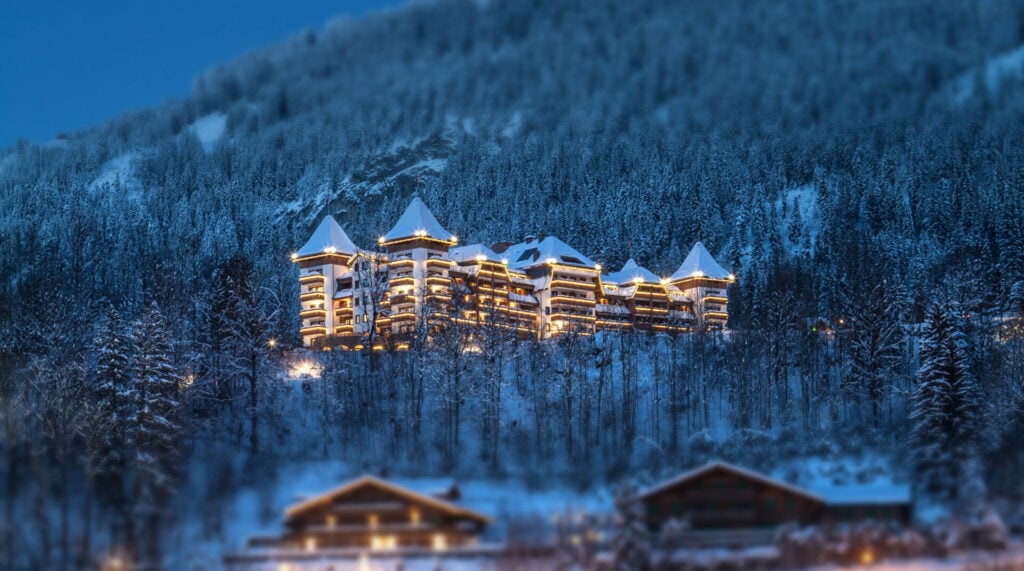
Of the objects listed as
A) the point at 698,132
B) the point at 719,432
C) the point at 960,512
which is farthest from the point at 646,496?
the point at 698,132

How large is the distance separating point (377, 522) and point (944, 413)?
30.5 metres

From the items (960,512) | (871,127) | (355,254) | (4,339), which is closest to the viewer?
(960,512)

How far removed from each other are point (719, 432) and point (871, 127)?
292ft

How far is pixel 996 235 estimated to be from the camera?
467 ft

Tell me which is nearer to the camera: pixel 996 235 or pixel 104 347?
pixel 104 347

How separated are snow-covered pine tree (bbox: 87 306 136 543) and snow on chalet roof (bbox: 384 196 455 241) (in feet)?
108

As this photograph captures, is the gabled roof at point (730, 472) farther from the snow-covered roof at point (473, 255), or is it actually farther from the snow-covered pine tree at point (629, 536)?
the snow-covered roof at point (473, 255)

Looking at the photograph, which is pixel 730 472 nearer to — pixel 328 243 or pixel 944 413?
pixel 944 413

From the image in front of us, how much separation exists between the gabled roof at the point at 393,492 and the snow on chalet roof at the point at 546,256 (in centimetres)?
6106

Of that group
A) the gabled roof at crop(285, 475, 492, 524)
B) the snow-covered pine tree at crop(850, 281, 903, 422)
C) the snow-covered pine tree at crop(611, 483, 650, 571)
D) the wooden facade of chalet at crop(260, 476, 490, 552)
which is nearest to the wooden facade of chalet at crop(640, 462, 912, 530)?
the snow-covered pine tree at crop(611, 483, 650, 571)

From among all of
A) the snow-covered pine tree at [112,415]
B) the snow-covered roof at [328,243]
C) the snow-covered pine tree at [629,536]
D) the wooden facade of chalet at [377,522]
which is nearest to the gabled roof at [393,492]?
the wooden facade of chalet at [377,522]

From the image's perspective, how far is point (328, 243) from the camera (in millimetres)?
112562

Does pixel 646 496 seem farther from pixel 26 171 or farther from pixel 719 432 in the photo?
pixel 26 171

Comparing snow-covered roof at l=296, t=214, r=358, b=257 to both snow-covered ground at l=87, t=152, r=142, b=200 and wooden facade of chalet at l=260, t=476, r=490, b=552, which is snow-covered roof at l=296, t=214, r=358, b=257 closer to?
wooden facade of chalet at l=260, t=476, r=490, b=552
